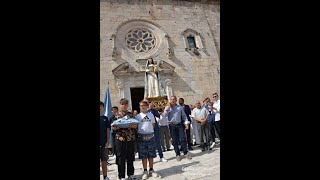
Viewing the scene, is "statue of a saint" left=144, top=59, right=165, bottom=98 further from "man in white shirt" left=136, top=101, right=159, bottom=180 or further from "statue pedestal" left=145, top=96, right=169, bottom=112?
"man in white shirt" left=136, top=101, right=159, bottom=180

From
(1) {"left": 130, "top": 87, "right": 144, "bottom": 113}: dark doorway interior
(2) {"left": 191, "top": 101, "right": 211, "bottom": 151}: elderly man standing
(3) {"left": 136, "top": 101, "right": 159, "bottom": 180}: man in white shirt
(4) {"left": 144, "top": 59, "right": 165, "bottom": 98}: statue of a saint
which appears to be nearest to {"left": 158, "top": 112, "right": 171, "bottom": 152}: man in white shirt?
(2) {"left": 191, "top": 101, "right": 211, "bottom": 151}: elderly man standing

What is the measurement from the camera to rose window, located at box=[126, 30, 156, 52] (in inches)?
582

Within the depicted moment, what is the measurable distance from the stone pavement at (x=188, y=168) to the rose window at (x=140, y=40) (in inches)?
349

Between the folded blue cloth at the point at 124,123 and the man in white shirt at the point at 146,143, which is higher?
the folded blue cloth at the point at 124,123

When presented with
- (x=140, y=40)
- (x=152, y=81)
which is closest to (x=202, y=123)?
(x=152, y=81)

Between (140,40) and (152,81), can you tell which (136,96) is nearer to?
(140,40)

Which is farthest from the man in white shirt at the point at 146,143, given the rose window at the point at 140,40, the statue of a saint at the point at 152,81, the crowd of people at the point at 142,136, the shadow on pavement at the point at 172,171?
the rose window at the point at 140,40

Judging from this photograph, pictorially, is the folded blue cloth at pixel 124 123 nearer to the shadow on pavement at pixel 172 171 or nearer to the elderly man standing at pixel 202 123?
the shadow on pavement at pixel 172 171

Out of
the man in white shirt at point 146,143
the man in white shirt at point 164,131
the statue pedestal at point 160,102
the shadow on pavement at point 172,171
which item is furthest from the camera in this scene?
the statue pedestal at point 160,102

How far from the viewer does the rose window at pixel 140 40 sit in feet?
48.5
